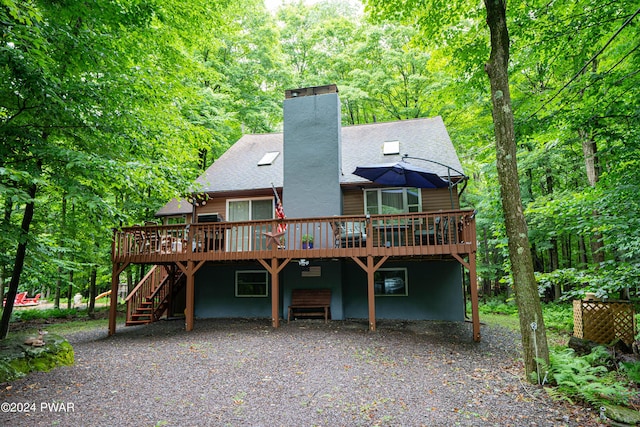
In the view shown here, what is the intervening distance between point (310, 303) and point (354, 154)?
5.75 m

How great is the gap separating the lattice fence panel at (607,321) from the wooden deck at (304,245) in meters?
2.39

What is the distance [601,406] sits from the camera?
183 inches

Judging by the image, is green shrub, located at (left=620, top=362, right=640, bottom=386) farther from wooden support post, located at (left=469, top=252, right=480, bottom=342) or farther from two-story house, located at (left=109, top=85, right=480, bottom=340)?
two-story house, located at (left=109, top=85, right=480, bottom=340)

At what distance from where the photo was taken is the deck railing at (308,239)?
9.48 metres

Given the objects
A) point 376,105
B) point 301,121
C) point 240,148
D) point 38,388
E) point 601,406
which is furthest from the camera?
point 376,105

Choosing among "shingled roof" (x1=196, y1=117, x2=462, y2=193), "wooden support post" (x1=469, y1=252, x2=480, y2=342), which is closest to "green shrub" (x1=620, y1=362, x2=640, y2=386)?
"wooden support post" (x1=469, y1=252, x2=480, y2=342)

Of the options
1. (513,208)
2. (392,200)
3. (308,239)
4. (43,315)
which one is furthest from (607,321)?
(43,315)

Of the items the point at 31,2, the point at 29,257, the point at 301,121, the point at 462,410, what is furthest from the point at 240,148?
the point at 462,410

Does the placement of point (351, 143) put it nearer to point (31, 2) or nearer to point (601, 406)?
point (31, 2)

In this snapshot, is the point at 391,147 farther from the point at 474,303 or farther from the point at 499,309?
the point at 499,309

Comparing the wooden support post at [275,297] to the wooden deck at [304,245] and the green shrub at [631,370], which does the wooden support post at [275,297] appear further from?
the green shrub at [631,370]

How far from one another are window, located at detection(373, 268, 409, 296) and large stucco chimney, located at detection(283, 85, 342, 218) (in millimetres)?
2529

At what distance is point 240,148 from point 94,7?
8.98m

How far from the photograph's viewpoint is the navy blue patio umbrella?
9883 mm
